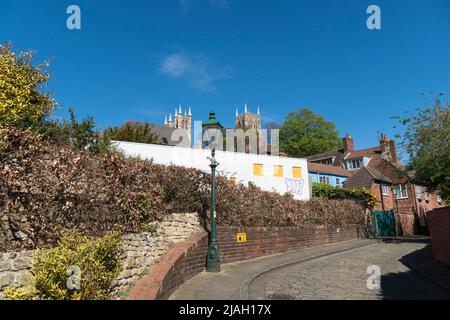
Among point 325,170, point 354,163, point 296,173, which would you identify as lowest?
point 296,173

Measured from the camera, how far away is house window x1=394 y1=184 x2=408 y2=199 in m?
39.6

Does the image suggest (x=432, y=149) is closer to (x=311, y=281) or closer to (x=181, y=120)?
(x=311, y=281)

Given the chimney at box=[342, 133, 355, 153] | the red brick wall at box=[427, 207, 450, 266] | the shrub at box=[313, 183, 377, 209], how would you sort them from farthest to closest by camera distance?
the chimney at box=[342, 133, 355, 153], the shrub at box=[313, 183, 377, 209], the red brick wall at box=[427, 207, 450, 266]

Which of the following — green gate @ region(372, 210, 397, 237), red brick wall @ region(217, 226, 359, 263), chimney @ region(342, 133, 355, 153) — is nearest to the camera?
red brick wall @ region(217, 226, 359, 263)

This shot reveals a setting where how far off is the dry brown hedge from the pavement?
100 inches

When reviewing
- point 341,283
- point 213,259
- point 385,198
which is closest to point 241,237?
point 213,259

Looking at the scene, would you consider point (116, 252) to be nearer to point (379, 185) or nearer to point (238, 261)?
point (238, 261)

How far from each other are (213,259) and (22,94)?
10401 mm

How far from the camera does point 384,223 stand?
108ft

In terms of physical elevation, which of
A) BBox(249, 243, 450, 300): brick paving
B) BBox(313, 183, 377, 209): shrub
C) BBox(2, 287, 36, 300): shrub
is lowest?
BBox(249, 243, 450, 300): brick paving

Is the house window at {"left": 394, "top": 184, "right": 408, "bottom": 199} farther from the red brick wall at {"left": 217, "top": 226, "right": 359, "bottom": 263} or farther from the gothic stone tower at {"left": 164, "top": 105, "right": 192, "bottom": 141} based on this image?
the gothic stone tower at {"left": 164, "top": 105, "right": 192, "bottom": 141}

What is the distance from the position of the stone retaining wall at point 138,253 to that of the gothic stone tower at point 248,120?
83074mm

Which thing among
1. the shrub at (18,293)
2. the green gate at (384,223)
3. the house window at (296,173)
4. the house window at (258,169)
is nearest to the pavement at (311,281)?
the shrub at (18,293)

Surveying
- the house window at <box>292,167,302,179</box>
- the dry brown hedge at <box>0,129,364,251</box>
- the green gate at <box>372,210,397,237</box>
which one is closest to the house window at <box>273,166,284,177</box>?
the house window at <box>292,167,302,179</box>
